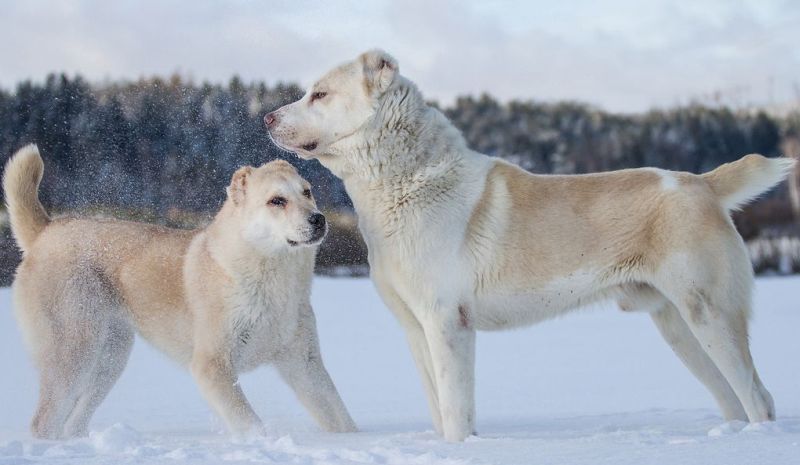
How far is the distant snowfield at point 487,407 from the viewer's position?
3.77 meters

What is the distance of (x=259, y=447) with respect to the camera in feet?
13.3

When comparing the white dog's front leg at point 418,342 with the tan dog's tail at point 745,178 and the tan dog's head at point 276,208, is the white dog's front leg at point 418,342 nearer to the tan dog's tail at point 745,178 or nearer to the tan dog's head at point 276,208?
the tan dog's head at point 276,208

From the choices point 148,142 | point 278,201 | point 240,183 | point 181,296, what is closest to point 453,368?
point 278,201

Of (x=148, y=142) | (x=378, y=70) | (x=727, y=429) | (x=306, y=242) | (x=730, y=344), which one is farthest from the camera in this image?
(x=148, y=142)

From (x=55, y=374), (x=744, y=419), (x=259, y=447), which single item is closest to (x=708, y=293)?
(x=744, y=419)

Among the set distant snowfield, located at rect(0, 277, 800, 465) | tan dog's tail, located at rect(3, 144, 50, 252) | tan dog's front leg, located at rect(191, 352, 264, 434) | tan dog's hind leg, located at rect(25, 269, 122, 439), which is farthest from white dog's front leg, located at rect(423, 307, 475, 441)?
tan dog's tail, located at rect(3, 144, 50, 252)

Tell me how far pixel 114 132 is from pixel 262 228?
26.7ft

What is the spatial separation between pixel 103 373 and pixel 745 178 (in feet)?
12.1

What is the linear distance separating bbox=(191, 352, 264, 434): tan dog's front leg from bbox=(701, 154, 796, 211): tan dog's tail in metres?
2.56

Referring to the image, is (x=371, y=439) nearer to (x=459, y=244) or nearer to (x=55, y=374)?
(x=459, y=244)

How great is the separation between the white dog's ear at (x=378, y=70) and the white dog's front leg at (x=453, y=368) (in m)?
1.12

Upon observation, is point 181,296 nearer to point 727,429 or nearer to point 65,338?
point 65,338

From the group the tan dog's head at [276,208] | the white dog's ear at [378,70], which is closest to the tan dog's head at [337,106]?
the white dog's ear at [378,70]

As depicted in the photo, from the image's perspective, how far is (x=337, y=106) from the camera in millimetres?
4730
